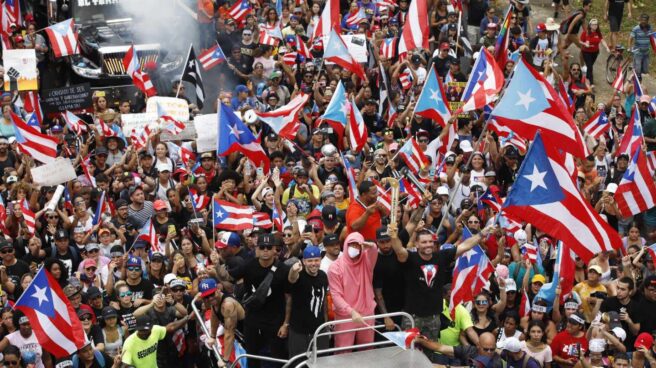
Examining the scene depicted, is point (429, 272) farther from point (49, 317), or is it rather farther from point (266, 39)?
point (266, 39)

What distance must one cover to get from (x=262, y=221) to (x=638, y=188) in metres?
5.05

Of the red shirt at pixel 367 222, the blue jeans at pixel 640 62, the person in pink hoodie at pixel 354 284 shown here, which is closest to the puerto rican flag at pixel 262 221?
the red shirt at pixel 367 222

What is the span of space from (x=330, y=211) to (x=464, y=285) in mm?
1715

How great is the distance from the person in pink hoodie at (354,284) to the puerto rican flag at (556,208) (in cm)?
178

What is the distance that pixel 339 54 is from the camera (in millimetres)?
23219

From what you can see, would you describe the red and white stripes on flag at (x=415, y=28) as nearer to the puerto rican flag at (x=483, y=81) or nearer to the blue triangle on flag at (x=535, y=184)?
the puerto rican flag at (x=483, y=81)

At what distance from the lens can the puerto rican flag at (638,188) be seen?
19.5 m

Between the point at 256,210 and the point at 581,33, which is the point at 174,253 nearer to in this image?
the point at 256,210

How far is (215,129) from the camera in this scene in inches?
823

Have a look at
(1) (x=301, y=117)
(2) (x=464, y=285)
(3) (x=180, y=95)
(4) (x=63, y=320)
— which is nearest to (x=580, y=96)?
(1) (x=301, y=117)

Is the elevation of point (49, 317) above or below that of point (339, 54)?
below

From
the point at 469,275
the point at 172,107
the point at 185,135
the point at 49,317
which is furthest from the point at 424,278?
the point at 172,107

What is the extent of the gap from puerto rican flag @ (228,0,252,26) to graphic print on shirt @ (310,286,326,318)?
13.4 metres

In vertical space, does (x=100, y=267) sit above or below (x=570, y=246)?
below
